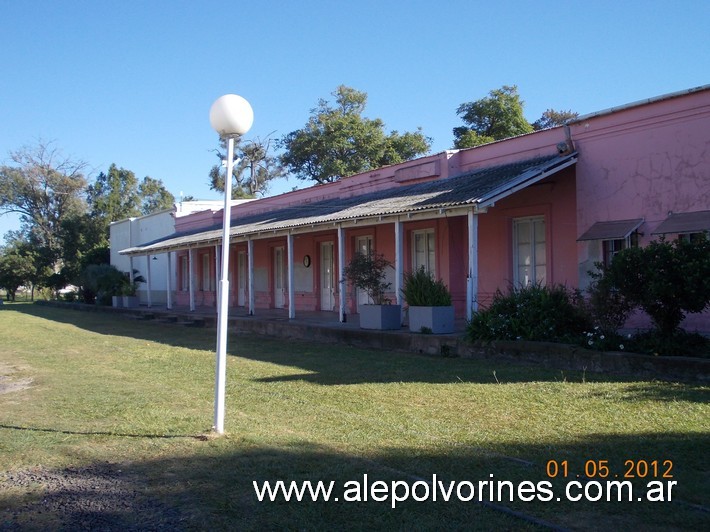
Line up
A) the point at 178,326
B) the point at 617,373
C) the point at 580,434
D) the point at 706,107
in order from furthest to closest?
the point at 178,326, the point at 706,107, the point at 617,373, the point at 580,434

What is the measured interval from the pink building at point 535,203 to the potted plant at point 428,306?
0.48 metres

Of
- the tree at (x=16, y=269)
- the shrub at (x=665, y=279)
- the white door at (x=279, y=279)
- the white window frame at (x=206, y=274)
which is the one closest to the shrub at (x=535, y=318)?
the shrub at (x=665, y=279)

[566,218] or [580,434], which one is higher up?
[566,218]

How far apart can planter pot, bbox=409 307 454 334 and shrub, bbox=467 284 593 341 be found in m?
1.23

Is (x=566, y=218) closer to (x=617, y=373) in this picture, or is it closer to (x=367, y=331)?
(x=367, y=331)

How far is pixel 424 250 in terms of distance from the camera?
17891 mm

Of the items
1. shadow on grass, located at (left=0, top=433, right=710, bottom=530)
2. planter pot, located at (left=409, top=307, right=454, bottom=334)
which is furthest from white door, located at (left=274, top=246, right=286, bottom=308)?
shadow on grass, located at (left=0, top=433, right=710, bottom=530)

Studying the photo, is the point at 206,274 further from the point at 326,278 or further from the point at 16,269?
the point at 16,269

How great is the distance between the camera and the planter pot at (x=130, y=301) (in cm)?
2947

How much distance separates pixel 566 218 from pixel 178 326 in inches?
501

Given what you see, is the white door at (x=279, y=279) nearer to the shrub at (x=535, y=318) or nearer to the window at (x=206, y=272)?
the window at (x=206, y=272)

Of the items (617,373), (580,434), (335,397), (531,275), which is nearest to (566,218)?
(531,275)

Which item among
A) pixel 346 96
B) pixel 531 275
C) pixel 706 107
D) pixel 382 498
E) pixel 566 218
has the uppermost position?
pixel 346 96

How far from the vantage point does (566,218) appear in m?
14.0
